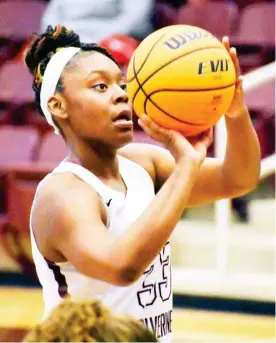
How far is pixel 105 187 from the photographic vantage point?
1.99 meters

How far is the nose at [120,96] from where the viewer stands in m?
1.95

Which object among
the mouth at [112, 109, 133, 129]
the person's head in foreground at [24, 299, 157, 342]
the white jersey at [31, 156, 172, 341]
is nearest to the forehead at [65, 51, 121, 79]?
the mouth at [112, 109, 133, 129]

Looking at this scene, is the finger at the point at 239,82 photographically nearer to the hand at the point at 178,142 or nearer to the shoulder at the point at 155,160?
the hand at the point at 178,142

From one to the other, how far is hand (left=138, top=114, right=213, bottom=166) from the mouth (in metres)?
0.04

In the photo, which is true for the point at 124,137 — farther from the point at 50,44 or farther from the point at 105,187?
A: the point at 50,44

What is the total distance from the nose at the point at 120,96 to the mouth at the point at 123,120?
0.03 metres

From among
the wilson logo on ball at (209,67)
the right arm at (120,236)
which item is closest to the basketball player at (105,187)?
the right arm at (120,236)

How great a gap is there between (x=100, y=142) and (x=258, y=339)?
2.12 metres

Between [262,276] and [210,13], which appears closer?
[262,276]

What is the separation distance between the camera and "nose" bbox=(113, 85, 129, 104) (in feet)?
6.41

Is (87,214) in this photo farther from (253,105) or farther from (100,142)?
(253,105)

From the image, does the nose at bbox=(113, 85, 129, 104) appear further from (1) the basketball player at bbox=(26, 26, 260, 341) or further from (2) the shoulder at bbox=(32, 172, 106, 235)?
(2) the shoulder at bbox=(32, 172, 106, 235)

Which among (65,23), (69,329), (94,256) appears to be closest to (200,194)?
(94,256)

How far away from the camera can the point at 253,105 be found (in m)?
4.53
